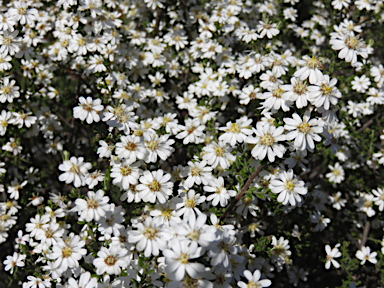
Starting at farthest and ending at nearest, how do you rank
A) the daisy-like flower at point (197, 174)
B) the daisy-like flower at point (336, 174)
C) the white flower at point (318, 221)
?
1. the daisy-like flower at point (336, 174)
2. the white flower at point (318, 221)
3. the daisy-like flower at point (197, 174)

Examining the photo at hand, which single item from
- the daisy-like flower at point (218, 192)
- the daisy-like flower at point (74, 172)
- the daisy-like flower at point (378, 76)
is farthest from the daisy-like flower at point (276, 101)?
the daisy-like flower at point (378, 76)

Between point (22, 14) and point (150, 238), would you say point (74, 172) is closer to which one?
point (150, 238)

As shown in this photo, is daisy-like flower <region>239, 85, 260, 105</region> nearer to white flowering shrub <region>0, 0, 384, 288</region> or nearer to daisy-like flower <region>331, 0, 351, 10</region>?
white flowering shrub <region>0, 0, 384, 288</region>

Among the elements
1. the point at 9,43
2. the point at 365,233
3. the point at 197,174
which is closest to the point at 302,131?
the point at 197,174

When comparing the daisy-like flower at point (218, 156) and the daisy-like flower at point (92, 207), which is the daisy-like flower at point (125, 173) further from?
the daisy-like flower at point (218, 156)

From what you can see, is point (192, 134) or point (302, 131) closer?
point (302, 131)

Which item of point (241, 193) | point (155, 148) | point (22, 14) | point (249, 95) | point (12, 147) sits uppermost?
point (22, 14)

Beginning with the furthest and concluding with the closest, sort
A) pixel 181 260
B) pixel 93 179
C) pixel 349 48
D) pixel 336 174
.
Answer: pixel 336 174 → pixel 349 48 → pixel 93 179 → pixel 181 260

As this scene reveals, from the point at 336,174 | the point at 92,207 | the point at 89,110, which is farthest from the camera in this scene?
the point at 336,174
